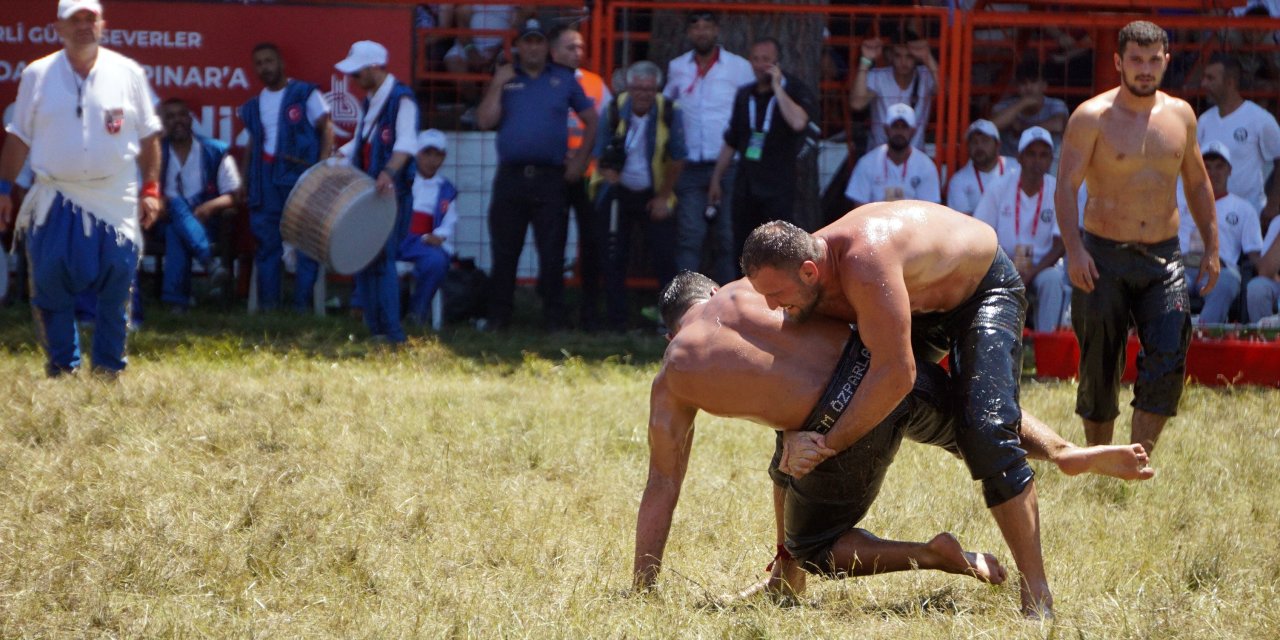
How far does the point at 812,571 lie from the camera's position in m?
4.80

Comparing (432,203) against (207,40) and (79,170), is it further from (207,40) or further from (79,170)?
(79,170)

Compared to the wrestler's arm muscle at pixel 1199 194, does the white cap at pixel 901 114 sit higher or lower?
higher

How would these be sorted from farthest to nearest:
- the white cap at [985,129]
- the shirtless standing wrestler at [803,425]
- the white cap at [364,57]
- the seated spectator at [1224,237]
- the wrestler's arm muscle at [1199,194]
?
the white cap at [985,129] < the seated spectator at [1224,237] < the white cap at [364,57] < the wrestler's arm muscle at [1199,194] < the shirtless standing wrestler at [803,425]

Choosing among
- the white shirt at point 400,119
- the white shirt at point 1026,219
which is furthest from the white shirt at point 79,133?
the white shirt at point 1026,219

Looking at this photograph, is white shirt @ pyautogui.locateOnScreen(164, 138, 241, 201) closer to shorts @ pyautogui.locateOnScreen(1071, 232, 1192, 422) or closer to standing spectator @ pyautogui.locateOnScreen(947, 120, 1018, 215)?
standing spectator @ pyautogui.locateOnScreen(947, 120, 1018, 215)

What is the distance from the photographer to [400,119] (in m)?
9.98

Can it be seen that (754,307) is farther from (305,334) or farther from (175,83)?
(175,83)

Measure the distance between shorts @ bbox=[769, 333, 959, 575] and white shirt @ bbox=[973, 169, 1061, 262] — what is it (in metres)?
6.35

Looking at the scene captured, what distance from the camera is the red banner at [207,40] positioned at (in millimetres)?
11484

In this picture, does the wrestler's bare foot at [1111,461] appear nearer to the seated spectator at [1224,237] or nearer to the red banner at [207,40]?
the seated spectator at [1224,237]

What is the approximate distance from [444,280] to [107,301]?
3573mm

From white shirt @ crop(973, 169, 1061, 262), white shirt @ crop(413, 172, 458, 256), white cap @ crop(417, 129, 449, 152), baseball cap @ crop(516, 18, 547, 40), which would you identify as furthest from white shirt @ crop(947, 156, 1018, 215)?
white cap @ crop(417, 129, 449, 152)

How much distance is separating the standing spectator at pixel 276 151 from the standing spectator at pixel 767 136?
2.94 metres

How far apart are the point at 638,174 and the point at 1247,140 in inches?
172
